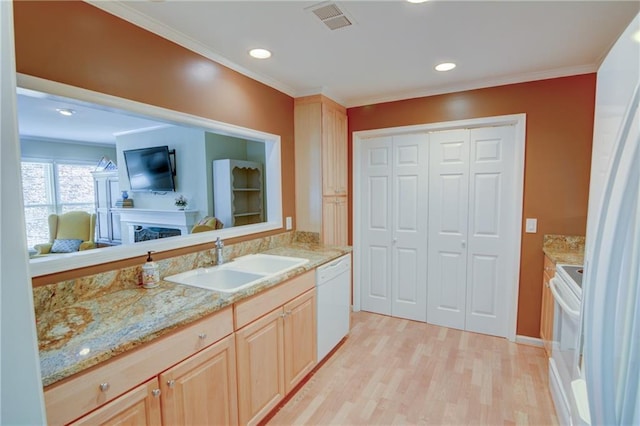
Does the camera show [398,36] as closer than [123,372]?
No

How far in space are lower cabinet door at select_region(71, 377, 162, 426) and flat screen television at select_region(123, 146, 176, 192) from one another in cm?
411

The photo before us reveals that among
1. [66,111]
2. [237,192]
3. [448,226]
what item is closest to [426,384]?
[448,226]

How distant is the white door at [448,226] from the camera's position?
10.0 feet

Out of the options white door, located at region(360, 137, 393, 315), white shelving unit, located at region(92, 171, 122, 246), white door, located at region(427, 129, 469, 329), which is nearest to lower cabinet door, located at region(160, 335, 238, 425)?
white door, located at region(360, 137, 393, 315)

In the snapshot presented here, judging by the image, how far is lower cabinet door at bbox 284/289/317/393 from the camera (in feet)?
6.73

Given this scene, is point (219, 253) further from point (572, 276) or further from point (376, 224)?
point (572, 276)

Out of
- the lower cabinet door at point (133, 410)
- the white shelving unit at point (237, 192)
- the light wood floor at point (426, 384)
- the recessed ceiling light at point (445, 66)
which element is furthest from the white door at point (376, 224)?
the lower cabinet door at point (133, 410)

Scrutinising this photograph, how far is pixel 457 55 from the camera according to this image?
2.27m

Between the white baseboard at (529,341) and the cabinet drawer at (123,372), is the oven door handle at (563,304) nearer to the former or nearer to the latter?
the white baseboard at (529,341)

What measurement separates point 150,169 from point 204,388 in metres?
4.44

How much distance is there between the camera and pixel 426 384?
2299 millimetres

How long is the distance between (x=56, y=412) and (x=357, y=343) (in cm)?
235

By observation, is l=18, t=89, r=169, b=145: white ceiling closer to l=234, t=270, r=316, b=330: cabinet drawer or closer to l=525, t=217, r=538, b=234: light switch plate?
l=234, t=270, r=316, b=330: cabinet drawer

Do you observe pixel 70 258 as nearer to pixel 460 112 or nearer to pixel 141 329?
pixel 141 329
